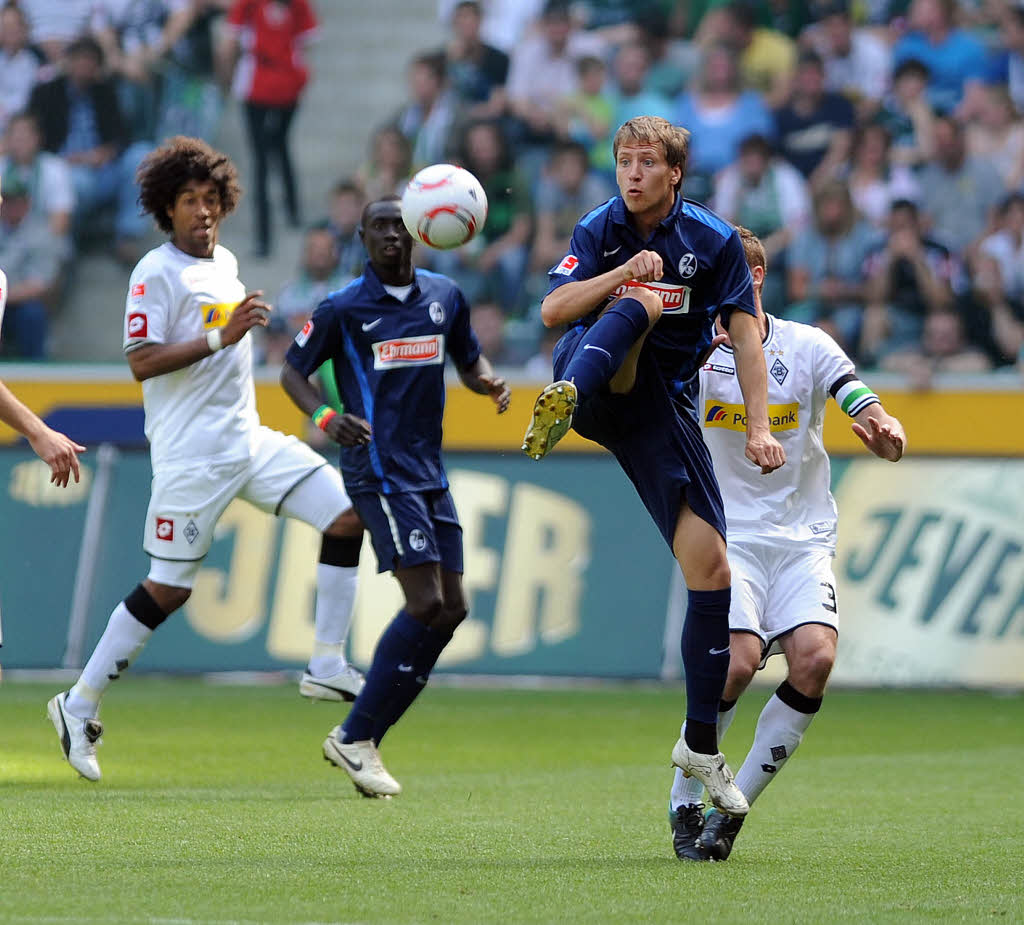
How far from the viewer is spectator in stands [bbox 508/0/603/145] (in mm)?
16000

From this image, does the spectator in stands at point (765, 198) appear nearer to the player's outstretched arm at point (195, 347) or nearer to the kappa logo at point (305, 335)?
the kappa logo at point (305, 335)

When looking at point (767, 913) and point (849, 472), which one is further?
point (849, 472)

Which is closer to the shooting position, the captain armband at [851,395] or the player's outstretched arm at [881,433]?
the player's outstretched arm at [881,433]

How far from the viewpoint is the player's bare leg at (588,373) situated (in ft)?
16.8

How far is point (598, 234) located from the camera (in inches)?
220

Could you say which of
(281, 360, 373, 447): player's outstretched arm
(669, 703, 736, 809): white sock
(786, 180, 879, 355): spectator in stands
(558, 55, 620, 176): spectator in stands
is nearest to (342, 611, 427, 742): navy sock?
(281, 360, 373, 447): player's outstretched arm

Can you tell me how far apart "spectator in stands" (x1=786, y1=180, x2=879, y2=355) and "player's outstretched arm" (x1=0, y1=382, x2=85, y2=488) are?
9.60m

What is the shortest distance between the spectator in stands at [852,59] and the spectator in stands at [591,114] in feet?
6.02

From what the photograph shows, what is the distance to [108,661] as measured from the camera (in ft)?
24.8

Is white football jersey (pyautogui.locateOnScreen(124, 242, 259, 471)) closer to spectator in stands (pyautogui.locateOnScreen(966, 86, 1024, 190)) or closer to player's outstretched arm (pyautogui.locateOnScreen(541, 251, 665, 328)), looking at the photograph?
player's outstretched arm (pyautogui.locateOnScreen(541, 251, 665, 328))

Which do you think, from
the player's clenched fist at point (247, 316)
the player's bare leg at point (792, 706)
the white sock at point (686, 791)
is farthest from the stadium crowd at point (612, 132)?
the white sock at point (686, 791)

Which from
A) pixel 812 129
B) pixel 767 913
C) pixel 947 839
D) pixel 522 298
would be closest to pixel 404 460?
pixel 947 839

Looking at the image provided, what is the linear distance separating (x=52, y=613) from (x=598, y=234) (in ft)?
25.8

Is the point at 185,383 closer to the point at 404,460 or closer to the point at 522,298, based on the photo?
the point at 404,460
